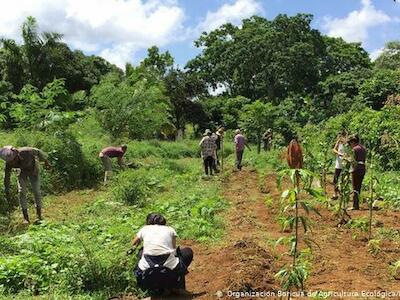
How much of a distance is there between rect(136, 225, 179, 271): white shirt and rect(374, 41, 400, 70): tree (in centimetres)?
4362

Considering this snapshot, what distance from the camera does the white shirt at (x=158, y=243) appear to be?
5.46 m

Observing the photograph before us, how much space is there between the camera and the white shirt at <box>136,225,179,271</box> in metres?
5.46

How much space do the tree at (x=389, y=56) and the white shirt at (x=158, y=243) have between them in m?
43.6

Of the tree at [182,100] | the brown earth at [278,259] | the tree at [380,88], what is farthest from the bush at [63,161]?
the tree at [182,100]

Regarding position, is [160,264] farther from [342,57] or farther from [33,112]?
[342,57]

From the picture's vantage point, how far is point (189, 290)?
19.1ft

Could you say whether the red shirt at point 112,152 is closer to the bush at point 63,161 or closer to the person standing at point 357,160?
the bush at point 63,161

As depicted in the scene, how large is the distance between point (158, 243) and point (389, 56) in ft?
152

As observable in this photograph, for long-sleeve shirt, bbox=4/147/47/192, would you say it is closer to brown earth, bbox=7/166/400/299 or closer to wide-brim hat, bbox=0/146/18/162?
wide-brim hat, bbox=0/146/18/162

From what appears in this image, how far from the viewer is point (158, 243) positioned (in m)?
5.52

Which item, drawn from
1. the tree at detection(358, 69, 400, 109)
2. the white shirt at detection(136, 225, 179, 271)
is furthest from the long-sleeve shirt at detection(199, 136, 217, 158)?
the tree at detection(358, 69, 400, 109)

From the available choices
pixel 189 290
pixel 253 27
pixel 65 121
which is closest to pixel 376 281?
pixel 189 290

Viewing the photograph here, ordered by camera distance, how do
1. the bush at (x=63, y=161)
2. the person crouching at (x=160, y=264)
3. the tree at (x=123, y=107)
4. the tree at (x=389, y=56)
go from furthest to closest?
the tree at (x=389, y=56), the tree at (x=123, y=107), the bush at (x=63, y=161), the person crouching at (x=160, y=264)

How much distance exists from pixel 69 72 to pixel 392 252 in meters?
29.3
